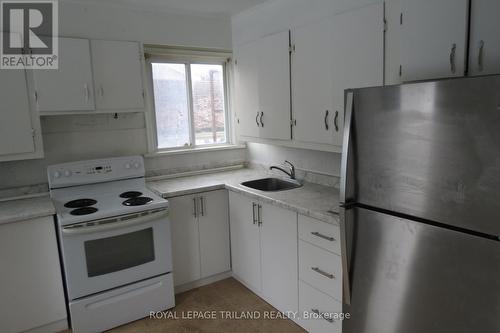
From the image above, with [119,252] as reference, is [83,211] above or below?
above

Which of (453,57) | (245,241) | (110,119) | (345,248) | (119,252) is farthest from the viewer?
(110,119)

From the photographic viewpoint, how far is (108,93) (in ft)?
9.09

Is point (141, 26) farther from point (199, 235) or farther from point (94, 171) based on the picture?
point (199, 235)

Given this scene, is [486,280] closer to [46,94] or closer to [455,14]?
[455,14]

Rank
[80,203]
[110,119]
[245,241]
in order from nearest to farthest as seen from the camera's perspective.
Answer: [80,203] < [245,241] < [110,119]

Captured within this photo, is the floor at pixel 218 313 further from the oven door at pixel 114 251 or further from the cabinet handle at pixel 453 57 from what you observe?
the cabinet handle at pixel 453 57

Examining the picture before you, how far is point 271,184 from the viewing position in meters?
3.28

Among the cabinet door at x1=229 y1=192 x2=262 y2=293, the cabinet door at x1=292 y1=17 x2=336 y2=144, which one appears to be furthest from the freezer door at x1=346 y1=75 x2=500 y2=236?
the cabinet door at x1=229 y1=192 x2=262 y2=293

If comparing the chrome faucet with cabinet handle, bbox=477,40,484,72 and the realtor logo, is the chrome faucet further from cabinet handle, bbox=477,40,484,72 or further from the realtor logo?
the realtor logo

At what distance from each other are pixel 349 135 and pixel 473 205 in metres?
0.60

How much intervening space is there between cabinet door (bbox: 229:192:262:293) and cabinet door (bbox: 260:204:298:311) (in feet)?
0.32

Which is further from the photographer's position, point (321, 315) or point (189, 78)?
point (189, 78)

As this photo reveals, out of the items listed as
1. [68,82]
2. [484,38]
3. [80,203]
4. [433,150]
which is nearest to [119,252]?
[80,203]

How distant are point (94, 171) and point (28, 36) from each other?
1.07 metres
